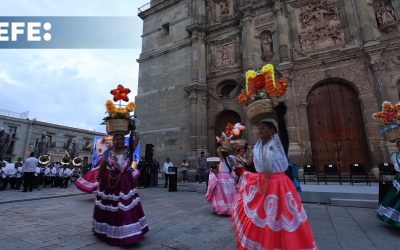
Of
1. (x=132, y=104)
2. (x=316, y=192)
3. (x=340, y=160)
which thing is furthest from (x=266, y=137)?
(x=340, y=160)

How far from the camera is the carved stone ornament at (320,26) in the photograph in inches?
524

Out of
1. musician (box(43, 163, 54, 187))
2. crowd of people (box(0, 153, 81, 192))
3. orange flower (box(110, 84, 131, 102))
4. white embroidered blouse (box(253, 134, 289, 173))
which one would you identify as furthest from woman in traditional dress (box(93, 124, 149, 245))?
musician (box(43, 163, 54, 187))

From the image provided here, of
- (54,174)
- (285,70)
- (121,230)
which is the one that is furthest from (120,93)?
(54,174)

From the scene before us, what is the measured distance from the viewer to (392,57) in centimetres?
1163

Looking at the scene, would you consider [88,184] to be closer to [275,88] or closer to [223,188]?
[223,188]

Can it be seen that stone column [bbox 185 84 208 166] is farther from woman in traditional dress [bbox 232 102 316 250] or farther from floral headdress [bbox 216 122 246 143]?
woman in traditional dress [bbox 232 102 316 250]

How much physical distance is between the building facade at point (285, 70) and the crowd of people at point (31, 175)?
6.37 metres

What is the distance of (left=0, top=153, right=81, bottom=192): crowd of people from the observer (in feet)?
35.4

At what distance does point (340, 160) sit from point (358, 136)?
1.55 m

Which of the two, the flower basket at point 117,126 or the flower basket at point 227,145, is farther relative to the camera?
the flower basket at point 227,145

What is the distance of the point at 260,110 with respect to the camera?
2.93 metres

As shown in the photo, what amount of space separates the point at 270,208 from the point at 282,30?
560 inches

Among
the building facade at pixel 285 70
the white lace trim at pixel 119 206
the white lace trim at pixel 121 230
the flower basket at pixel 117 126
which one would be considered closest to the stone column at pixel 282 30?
the building facade at pixel 285 70

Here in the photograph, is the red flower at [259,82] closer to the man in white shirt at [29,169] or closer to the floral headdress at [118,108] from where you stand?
the floral headdress at [118,108]
